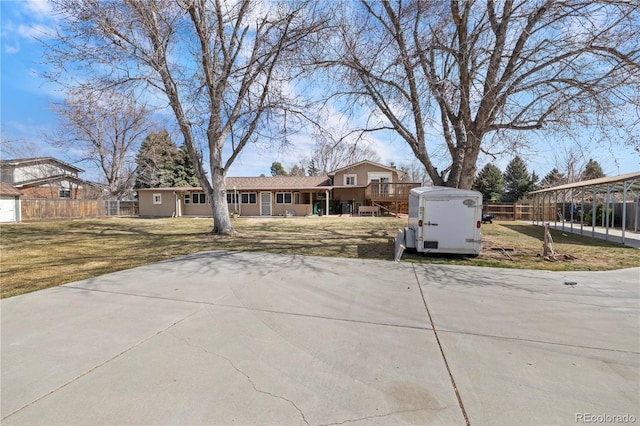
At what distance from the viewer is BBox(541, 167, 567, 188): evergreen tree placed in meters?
37.2

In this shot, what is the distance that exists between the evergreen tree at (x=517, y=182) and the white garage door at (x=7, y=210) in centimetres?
4699

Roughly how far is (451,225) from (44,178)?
36.4m

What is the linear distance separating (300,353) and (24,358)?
101 inches

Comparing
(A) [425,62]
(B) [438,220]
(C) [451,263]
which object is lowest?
(C) [451,263]

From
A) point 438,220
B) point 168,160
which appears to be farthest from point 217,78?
point 168,160

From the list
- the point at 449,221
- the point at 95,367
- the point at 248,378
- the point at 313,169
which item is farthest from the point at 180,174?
the point at 248,378

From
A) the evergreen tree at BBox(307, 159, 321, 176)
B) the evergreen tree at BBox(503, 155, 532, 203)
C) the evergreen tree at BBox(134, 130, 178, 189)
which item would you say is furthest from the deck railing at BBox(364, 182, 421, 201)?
the evergreen tree at BBox(307, 159, 321, 176)

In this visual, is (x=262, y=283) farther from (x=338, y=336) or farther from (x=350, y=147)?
(x=350, y=147)

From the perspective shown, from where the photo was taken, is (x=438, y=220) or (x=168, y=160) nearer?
(x=438, y=220)

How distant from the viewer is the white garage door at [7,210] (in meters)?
19.9

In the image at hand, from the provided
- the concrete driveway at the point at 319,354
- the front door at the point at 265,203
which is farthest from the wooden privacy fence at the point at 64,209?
the concrete driveway at the point at 319,354

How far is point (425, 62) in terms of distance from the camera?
31.1 ft

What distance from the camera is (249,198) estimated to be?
28.8 meters
